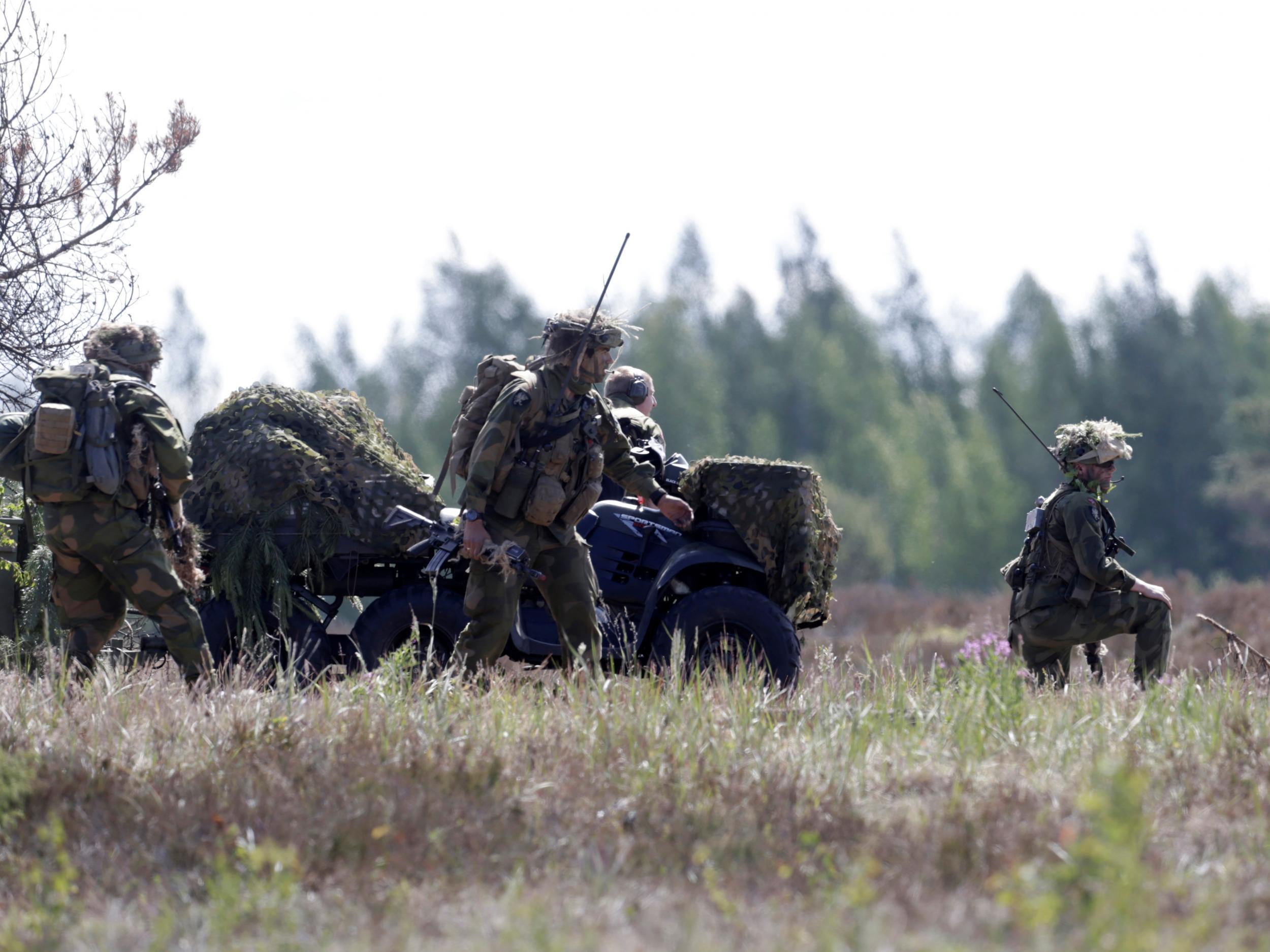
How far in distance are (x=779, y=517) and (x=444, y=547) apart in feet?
5.76

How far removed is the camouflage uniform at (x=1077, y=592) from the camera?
298 inches

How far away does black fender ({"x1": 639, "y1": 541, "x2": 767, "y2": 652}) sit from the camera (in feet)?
23.6

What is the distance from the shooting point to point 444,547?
6.92 meters

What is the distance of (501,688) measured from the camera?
5.98 metres

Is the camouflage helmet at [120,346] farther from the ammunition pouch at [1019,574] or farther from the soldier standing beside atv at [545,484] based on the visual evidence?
the ammunition pouch at [1019,574]

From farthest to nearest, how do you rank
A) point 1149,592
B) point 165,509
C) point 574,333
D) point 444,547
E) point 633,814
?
point 1149,592 → point 444,547 → point 165,509 → point 574,333 → point 633,814

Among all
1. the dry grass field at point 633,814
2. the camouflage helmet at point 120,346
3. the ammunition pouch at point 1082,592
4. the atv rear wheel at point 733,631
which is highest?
the camouflage helmet at point 120,346

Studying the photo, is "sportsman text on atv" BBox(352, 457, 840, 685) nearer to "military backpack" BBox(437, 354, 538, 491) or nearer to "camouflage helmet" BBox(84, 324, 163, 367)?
"military backpack" BBox(437, 354, 538, 491)

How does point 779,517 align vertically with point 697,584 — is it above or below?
above

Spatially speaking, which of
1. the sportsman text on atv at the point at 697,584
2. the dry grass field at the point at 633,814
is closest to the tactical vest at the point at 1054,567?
the sportsman text on atv at the point at 697,584

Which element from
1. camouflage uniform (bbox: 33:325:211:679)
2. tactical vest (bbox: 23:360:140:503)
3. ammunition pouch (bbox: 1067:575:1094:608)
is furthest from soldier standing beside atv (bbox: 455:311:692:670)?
ammunition pouch (bbox: 1067:575:1094:608)

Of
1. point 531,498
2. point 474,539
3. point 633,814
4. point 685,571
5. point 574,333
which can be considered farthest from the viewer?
point 685,571

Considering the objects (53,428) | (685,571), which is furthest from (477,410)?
(53,428)

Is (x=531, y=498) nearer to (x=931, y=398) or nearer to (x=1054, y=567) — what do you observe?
(x=1054, y=567)
